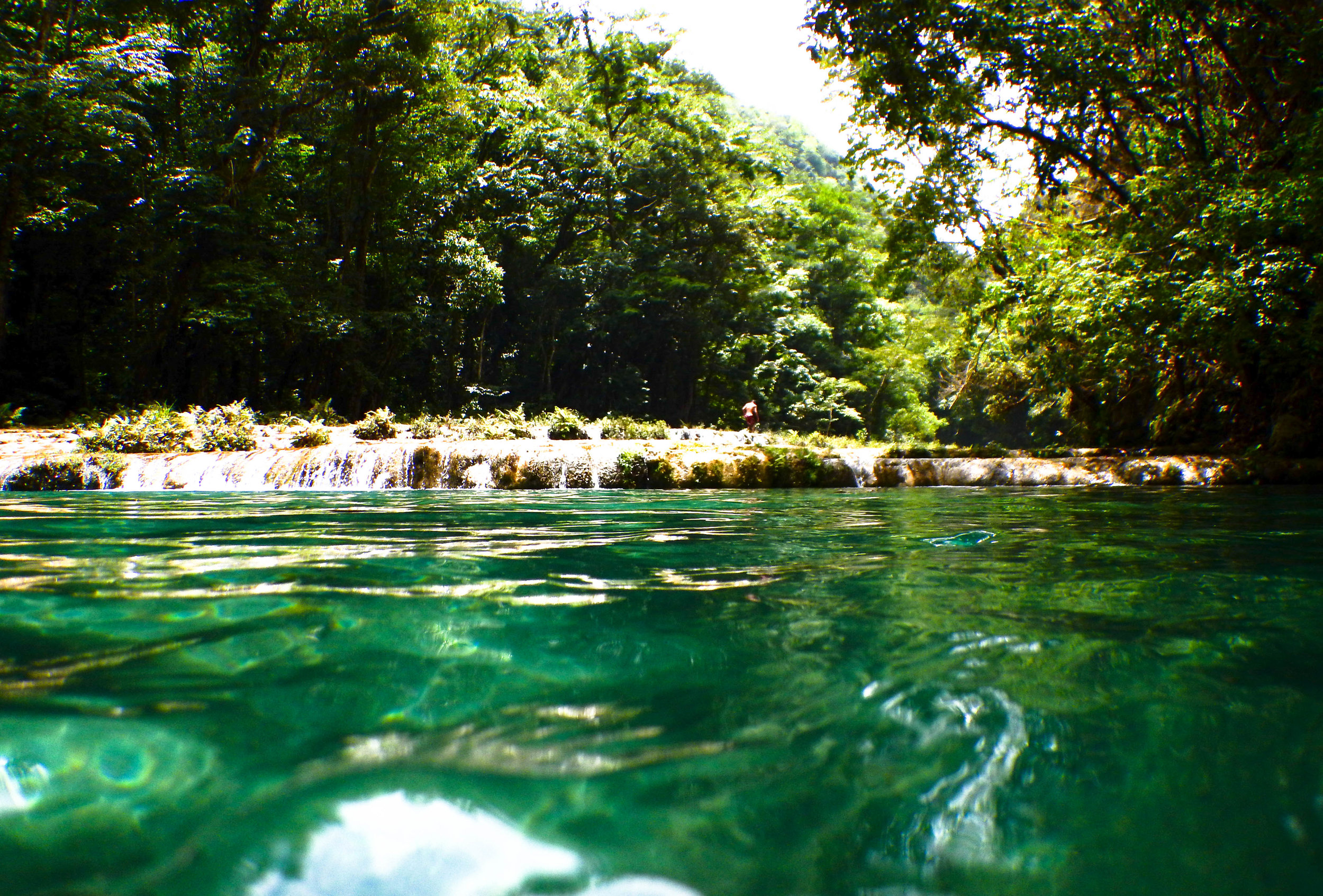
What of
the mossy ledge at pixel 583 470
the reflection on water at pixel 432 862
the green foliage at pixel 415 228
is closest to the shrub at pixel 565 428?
the green foliage at pixel 415 228

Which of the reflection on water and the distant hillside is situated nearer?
the reflection on water

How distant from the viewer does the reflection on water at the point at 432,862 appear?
2.74 feet

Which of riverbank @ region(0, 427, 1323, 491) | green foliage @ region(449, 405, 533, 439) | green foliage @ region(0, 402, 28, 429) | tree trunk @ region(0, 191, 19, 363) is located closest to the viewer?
riverbank @ region(0, 427, 1323, 491)

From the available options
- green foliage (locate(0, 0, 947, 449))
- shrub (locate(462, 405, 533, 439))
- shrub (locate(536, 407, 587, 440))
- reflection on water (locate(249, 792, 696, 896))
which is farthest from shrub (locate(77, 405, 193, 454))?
reflection on water (locate(249, 792, 696, 896))

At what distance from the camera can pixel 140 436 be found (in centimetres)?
1266

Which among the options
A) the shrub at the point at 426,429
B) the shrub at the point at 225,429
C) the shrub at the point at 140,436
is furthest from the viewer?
the shrub at the point at 426,429

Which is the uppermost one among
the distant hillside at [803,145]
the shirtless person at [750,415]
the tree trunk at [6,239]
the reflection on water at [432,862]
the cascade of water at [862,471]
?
the distant hillside at [803,145]

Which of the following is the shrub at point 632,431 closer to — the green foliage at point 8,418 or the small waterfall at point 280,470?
the small waterfall at point 280,470

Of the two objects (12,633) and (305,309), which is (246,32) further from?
(12,633)

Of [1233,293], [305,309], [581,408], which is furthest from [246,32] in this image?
[1233,293]

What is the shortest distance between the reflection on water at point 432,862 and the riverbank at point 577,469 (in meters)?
9.71

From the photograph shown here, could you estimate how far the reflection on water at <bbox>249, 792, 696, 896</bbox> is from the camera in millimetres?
835

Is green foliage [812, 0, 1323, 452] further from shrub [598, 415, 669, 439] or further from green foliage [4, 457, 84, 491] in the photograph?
green foliage [4, 457, 84, 491]

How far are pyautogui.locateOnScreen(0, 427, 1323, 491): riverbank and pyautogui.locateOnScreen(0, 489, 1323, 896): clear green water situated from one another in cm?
791
